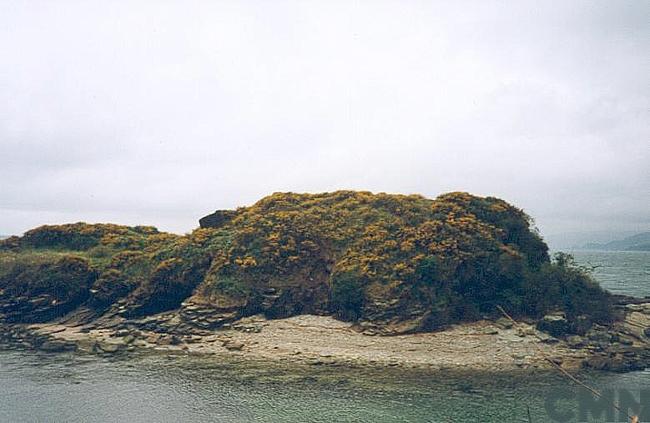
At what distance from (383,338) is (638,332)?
2353 centimetres

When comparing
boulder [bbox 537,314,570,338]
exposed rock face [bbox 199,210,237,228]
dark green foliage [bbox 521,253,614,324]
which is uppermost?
exposed rock face [bbox 199,210,237,228]

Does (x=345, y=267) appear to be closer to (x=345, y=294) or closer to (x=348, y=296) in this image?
(x=345, y=294)

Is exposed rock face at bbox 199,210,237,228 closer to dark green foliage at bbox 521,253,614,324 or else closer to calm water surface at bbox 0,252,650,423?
calm water surface at bbox 0,252,650,423

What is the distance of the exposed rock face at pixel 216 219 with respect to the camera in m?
64.7

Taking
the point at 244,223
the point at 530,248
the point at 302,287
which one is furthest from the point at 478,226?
the point at 244,223

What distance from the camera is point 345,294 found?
4734cm

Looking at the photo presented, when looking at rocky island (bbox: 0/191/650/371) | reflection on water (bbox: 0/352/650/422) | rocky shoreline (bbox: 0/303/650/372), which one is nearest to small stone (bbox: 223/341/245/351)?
rocky shoreline (bbox: 0/303/650/372)

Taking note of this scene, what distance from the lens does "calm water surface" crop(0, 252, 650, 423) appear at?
26406mm

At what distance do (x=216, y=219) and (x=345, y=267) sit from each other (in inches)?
953

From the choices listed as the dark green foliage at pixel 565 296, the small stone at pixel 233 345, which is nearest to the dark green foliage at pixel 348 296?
the small stone at pixel 233 345

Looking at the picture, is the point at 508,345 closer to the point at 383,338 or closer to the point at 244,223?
the point at 383,338

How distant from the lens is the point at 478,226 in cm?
5003

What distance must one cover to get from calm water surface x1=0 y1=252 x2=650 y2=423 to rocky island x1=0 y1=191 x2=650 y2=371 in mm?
3726

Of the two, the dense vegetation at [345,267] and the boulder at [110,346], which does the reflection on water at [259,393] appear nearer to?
the boulder at [110,346]
